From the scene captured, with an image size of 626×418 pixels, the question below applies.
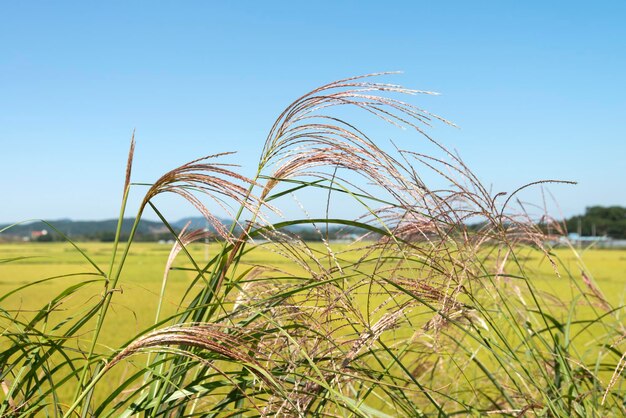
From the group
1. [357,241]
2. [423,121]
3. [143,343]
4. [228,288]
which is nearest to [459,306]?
[357,241]

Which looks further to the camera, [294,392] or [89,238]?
[89,238]

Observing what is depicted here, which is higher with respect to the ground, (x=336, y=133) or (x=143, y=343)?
(x=336, y=133)

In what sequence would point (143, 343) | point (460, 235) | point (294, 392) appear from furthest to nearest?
point (460, 235) < point (294, 392) < point (143, 343)

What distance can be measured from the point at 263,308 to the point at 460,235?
47 centimetres

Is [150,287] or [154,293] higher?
[154,293]

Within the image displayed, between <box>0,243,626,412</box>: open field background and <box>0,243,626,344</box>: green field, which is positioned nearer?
<box>0,243,626,412</box>: open field background

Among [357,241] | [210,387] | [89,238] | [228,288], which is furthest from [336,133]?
[89,238]

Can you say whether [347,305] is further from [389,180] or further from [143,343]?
[143,343]

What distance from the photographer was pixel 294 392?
1.03m

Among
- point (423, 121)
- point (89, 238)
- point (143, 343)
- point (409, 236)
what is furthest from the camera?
point (89, 238)

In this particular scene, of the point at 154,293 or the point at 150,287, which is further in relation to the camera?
the point at 150,287

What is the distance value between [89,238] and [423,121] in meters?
61.4

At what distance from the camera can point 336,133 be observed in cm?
119

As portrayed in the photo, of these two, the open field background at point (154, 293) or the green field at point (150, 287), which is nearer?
the open field background at point (154, 293)
